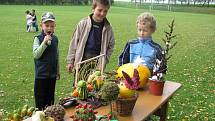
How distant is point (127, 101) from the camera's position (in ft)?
10.6

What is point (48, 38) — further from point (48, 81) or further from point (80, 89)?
point (80, 89)

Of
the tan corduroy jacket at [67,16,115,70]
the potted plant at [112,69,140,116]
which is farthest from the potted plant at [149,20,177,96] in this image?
the tan corduroy jacket at [67,16,115,70]

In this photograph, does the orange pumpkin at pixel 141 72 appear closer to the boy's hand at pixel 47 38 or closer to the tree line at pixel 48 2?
the boy's hand at pixel 47 38

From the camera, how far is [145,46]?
187 inches

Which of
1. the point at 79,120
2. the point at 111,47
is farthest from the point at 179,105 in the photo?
the point at 79,120

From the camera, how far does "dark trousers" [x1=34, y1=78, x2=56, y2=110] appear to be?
515cm

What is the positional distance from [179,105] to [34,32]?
1582 cm

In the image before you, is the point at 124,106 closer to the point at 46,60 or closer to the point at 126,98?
the point at 126,98

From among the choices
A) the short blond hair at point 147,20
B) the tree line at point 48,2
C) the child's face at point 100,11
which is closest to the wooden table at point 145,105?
the short blond hair at point 147,20

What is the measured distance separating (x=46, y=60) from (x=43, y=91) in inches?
18.7

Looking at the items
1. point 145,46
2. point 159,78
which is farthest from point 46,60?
point 159,78

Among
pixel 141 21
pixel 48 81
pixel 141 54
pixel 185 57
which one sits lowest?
pixel 185 57

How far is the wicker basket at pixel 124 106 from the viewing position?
127 inches

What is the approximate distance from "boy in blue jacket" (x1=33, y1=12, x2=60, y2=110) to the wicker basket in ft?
5.96
